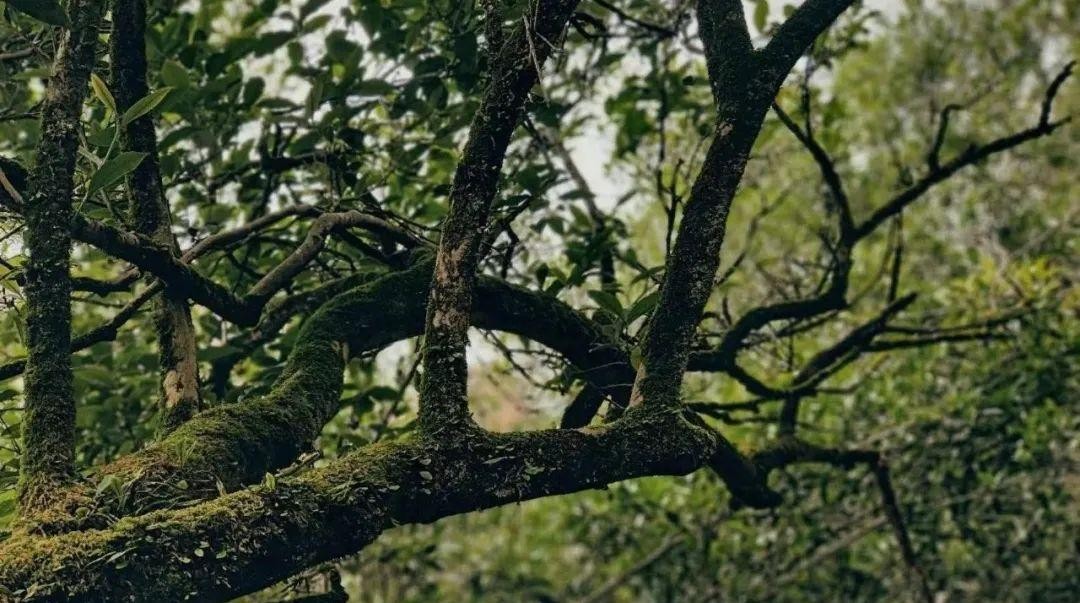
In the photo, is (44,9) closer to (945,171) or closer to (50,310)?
(50,310)

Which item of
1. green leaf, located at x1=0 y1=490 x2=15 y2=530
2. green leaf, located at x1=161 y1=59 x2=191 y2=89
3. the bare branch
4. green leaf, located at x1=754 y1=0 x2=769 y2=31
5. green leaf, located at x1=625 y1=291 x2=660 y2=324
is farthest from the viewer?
green leaf, located at x1=754 y1=0 x2=769 y2=31

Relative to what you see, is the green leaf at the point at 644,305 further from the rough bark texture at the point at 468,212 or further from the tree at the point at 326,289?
the rough bark texture at the point at 468,212

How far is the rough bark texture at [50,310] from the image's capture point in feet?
5.34

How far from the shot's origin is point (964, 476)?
19.0 ft

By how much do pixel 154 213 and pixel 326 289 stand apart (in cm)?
65

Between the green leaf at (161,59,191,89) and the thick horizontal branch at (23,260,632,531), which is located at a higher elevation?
the green leaf at (161,59,191,89)

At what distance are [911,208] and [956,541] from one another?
6744 mm

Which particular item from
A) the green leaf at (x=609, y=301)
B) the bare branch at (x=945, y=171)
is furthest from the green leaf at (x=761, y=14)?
the green leaf at (x=609, y=301)

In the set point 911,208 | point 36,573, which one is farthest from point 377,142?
point 911,208

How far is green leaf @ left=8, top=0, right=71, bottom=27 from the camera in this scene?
1.69 meters

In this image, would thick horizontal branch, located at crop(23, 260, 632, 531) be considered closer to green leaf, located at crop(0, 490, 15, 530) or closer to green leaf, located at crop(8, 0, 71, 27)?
green leaf, located at crop(0, 490, 15, 530)

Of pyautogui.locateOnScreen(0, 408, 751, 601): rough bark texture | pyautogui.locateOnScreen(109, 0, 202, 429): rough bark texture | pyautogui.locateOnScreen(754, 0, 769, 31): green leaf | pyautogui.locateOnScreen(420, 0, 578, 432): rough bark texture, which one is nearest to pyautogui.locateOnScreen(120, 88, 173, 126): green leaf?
pyautogui.locateOnScreen(109, 0, 202, 429): rough bark texture

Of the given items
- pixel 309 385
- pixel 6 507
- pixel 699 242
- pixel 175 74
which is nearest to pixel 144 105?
pixel 309 385

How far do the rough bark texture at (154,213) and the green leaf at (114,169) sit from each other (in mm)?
411
